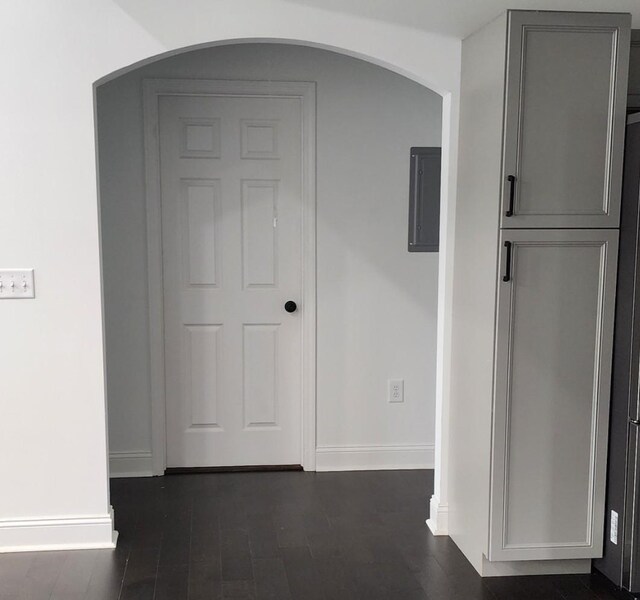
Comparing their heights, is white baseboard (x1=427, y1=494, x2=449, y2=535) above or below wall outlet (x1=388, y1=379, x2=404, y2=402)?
below

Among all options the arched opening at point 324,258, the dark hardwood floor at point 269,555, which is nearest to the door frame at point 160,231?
the arched opening at point 324,258

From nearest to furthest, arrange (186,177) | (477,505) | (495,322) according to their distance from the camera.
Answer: (495,322), (477,505), (186,177)

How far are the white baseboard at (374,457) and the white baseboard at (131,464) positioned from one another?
0.90 metres

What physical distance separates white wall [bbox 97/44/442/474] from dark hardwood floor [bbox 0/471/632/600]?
343 mm

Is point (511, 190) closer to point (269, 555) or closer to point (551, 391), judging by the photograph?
point (551, 391)

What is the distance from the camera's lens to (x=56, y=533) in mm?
2922

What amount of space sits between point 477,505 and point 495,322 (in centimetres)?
74

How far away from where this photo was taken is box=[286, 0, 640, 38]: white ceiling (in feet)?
8.03

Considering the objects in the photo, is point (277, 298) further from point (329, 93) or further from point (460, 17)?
point (460, 17)

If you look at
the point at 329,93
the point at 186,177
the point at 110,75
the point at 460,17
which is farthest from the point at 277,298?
the point at 460,17

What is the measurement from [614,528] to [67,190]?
8.02 feet

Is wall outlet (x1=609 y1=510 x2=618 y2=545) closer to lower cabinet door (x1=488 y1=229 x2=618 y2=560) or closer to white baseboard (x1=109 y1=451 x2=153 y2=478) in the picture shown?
lower cabinet door (x1=488 y1=229 x2=618 y2=560)

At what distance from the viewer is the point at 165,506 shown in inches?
133

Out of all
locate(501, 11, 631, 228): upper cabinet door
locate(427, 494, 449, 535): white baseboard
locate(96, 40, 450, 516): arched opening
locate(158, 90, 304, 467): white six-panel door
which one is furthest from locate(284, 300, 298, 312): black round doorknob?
locate(501, 11, 631, 228): upper cabinet door
